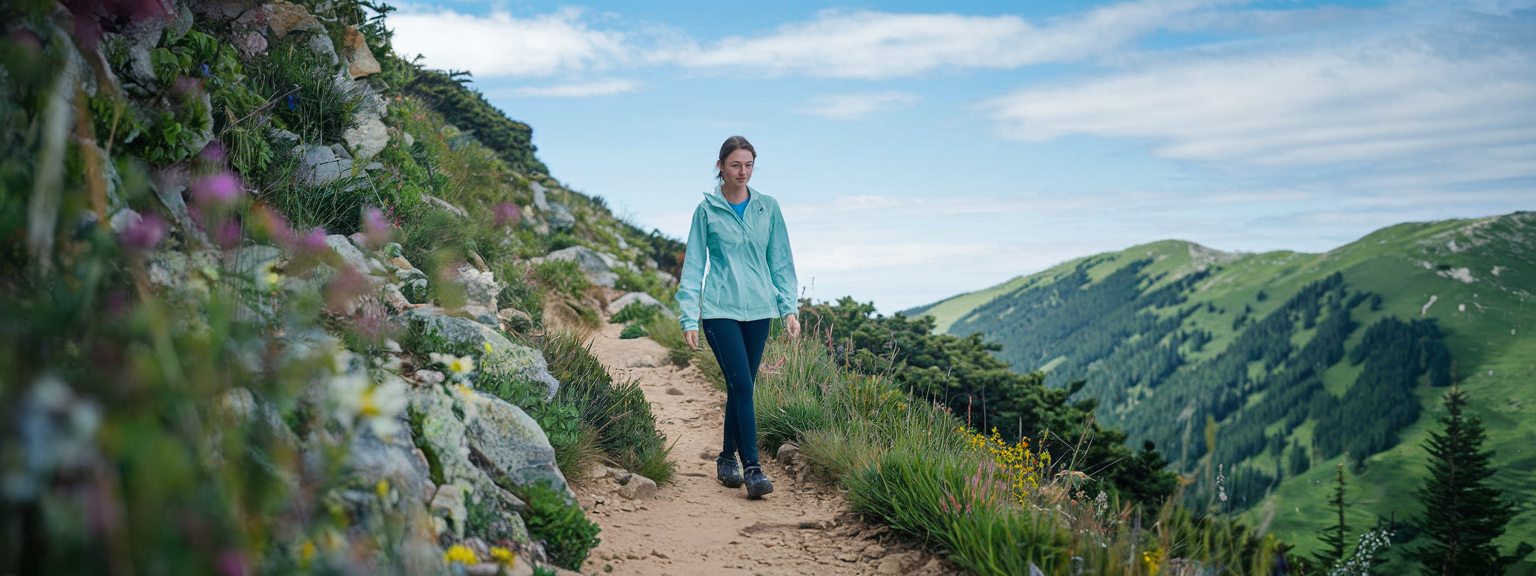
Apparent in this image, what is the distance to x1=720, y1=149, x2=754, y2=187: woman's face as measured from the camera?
5.54 meters

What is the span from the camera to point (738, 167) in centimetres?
555

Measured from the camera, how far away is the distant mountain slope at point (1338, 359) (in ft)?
356

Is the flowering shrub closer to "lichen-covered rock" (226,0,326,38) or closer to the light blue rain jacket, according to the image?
the light blue rain jacket

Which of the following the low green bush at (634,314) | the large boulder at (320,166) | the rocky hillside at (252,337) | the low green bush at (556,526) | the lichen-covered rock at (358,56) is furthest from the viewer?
the low green bush at (634,314)

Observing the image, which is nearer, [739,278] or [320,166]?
[739,278]

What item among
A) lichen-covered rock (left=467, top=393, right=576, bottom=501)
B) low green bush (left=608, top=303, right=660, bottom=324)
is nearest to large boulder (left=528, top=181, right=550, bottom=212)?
low green bush (left=608, top=303, right=660, bottom=324)

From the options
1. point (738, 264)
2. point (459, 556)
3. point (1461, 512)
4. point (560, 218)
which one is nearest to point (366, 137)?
point (738, 264)

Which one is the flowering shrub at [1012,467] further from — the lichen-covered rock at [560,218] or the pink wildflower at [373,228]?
the lichen-covered rock at [560,218]

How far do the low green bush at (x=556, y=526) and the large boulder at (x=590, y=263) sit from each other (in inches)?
439

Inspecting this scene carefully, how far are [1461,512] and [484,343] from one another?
36503 millimetres

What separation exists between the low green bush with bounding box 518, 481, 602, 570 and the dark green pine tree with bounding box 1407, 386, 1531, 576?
33.4 meters

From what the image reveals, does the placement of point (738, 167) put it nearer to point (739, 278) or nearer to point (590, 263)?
point (739, 278)

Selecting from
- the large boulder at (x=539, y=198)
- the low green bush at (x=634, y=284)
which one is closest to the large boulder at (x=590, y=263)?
the low green bush at (x=634, y=284)

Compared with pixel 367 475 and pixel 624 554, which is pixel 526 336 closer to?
pixel 624 554
